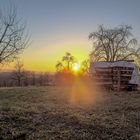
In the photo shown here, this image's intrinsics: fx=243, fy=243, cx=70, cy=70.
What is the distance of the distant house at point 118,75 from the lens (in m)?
17.0

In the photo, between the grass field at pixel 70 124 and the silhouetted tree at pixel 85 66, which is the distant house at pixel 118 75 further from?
the silhouetted tree at pixel 85 66

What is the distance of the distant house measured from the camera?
1700 centimetres

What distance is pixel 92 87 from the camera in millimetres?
18188

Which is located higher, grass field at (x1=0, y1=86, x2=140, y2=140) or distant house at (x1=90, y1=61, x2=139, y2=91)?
distant house at (x1=90, y1=61, x2=139, y2=91)

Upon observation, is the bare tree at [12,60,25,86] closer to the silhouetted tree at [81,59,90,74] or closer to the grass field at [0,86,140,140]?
the silhouetted tree at [81,59,90,74]

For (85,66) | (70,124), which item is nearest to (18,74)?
(85,66)

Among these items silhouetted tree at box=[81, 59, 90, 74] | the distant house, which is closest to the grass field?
the distant house

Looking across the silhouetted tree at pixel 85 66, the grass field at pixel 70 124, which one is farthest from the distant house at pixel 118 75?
the silhouetted tree at pixel 85 66

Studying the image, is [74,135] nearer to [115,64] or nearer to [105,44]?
[115,64]

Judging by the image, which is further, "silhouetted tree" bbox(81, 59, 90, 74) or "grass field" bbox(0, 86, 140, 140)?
"silhouetted tree" bbox(81, 59, 90, 74)

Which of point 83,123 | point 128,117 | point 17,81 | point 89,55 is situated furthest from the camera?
point 17,81

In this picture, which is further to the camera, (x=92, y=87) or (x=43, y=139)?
(x=92, y=87)

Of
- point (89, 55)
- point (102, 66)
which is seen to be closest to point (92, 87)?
point (102, 66)

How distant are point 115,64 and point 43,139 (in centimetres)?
1270
